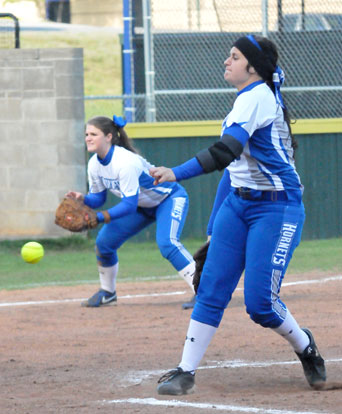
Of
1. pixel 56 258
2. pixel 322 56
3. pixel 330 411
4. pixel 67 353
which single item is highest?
pixel 322 56

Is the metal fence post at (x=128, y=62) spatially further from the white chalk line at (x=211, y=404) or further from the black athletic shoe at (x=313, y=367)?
the black athletic shoe at (x=313, y=367)

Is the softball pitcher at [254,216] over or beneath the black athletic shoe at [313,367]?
over

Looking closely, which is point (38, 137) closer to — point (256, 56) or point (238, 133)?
point (256, 56)

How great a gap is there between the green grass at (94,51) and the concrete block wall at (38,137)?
1591cm

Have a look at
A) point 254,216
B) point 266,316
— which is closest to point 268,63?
point 254,216

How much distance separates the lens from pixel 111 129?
7.99 meters

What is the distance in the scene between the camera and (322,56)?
14133 mm

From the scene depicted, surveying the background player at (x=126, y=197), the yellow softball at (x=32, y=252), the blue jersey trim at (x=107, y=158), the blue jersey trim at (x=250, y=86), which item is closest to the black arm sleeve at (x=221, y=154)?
the blue jersey trim at (x=250, y=86)

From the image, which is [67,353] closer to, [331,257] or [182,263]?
[182,263]

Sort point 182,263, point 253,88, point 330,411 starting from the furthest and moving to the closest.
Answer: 1. point 182,263
2. point 253,88
3. point 330,411

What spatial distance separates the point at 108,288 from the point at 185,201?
1.16 m

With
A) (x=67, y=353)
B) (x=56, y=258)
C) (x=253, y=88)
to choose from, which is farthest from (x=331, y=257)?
(x=253, y=88)

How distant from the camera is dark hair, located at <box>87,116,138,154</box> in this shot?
7.93 metres

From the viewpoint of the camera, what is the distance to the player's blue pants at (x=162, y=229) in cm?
802
